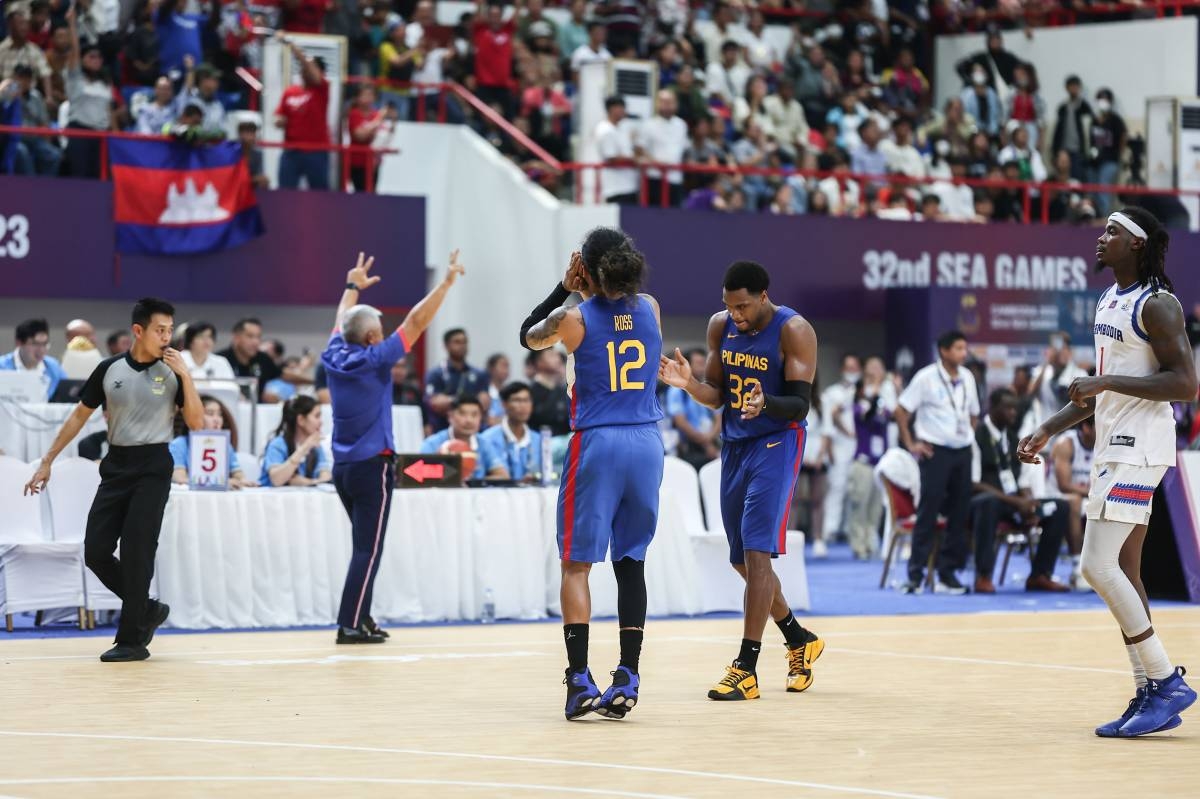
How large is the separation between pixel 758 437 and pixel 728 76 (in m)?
16.6

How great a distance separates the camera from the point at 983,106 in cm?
2736

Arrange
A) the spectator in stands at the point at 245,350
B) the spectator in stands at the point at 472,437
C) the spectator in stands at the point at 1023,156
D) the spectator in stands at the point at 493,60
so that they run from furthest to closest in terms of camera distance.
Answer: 1. the spectator in stands at the point at 1023,156
2. the spectator in stands at the point at 493,60
3. the spectator in stands at the point at 245,350
4. the spectator in stands at the point at 472,437

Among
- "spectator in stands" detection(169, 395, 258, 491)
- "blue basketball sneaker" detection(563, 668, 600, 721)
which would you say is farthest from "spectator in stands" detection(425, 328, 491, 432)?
"blue basketball sneaker" detection(563, 668, 600, 721)

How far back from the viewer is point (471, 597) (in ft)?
44.4

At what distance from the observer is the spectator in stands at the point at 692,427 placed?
19188mm

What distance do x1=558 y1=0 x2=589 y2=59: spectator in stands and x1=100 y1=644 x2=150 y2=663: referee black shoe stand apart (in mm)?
14929

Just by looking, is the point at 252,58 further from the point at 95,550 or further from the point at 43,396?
the point at 95,550

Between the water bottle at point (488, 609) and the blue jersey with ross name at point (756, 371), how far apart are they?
474 centimetres

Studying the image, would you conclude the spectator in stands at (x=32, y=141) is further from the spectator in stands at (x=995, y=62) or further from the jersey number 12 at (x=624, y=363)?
the spectator in stands at (x=995, y=62)

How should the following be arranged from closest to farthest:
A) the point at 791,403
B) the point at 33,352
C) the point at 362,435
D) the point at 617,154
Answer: the point at 791,403 → the point at 362,435 → the point at 33,352 → the point at 617,154

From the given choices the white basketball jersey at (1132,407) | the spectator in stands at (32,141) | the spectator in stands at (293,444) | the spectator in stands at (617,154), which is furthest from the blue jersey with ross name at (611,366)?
the spectator in stands at (617,154)

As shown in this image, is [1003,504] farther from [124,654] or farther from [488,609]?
[124,654]

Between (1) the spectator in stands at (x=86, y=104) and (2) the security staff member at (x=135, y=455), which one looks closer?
(2) the security staff member at (x=135, y=455)

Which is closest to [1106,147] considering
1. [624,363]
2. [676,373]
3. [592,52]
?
[592,52]
